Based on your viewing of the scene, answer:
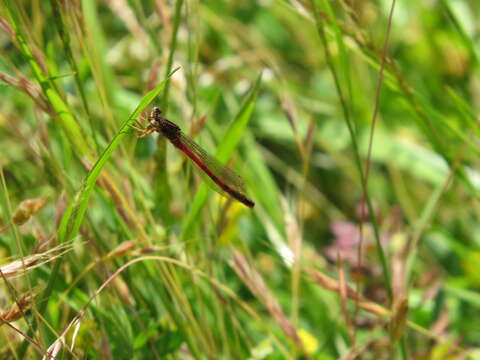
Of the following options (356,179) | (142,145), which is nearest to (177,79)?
(142,145)

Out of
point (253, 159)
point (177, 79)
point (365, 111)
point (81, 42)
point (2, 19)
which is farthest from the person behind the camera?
point (365, 111)

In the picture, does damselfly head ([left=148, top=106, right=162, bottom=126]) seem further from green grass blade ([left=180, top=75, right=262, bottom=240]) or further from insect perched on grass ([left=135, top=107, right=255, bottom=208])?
green grass blade ([left=180, top=75, right=262, bottom=240])

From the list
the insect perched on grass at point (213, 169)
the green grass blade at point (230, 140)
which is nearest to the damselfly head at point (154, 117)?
the insect perched on grass at point (213, 169)

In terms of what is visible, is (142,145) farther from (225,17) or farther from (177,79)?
(225,17)

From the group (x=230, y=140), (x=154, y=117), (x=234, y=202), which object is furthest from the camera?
(x=234, y=202)

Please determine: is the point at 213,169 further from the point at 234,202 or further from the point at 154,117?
the point at 234,202

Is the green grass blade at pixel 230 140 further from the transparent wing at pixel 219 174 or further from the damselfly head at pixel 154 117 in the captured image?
the damselfly head at pixel 154 117

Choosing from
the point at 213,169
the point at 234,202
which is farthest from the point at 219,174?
the point at 234,202

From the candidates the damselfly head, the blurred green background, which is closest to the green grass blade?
the blurred green background
